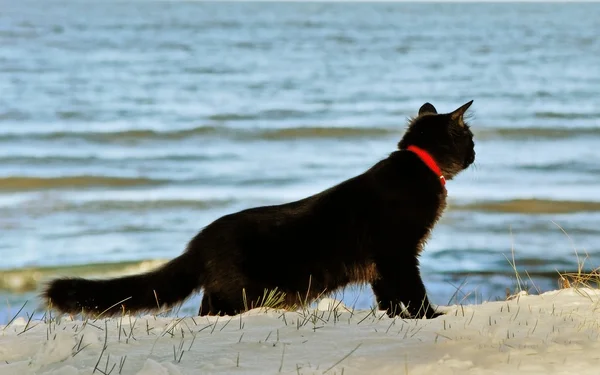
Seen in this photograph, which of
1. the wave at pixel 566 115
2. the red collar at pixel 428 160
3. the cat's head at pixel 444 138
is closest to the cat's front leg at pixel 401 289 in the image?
the red collar at pixel 428 160

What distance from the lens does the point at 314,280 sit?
5254 mm

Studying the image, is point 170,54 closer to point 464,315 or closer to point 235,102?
point 235,102

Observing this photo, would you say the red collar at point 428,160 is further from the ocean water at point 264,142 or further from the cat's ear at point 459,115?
the ocean water at point 264,142

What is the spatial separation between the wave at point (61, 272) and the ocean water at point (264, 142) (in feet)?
0.10

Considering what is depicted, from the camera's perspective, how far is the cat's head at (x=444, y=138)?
5.66 meters

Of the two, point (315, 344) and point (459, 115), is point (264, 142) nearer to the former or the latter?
point (459, 115)

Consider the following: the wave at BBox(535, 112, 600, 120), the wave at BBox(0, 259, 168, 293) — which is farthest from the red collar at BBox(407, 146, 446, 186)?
the wave at BBox(535, 112, 600, 120)

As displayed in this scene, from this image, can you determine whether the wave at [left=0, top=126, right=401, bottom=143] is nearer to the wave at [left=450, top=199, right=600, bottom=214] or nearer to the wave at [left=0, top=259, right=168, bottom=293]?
the wave at [left=450, top=199, right=600, bottom=214]

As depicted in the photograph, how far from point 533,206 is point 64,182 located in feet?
21.3

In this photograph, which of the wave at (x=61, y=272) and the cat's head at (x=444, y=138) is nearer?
the cat's head at (x=444, y=138)

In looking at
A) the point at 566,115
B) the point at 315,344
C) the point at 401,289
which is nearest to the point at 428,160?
the point at 401,289

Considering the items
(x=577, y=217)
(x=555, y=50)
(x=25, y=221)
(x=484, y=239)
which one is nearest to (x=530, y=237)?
(x=484, y=239)

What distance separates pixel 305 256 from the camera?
5.20 metres

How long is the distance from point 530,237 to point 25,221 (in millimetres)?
5800
